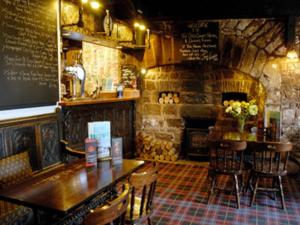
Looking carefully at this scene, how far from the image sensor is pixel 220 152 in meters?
3.93

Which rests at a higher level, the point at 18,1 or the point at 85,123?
the point at 18,1

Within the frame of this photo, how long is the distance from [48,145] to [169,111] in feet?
9.23

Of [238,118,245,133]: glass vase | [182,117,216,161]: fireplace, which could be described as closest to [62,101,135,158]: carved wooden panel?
[182,117,216,161]: fireplace

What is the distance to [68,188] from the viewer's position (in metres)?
1.97

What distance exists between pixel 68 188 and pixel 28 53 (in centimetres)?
167

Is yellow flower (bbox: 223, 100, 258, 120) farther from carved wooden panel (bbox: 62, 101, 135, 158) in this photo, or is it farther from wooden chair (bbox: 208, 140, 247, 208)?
carved wooden panel (bbox: 62, 101, 135, 158)

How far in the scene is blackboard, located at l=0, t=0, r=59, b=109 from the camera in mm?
2746

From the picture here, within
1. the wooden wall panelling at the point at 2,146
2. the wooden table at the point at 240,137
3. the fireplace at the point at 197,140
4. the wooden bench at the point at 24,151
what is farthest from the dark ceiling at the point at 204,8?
the wooden wall panelling at the point at 2,146

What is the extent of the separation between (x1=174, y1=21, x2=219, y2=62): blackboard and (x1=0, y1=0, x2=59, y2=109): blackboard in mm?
2407

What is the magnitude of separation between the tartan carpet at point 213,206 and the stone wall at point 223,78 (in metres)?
1.36

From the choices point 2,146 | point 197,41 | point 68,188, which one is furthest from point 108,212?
point 197,41

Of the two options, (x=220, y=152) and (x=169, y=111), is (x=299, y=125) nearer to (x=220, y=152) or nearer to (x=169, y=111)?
(x=220, y=152)

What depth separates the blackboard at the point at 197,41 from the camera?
5.00 meters

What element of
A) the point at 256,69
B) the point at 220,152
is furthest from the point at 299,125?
the point at 220,152
